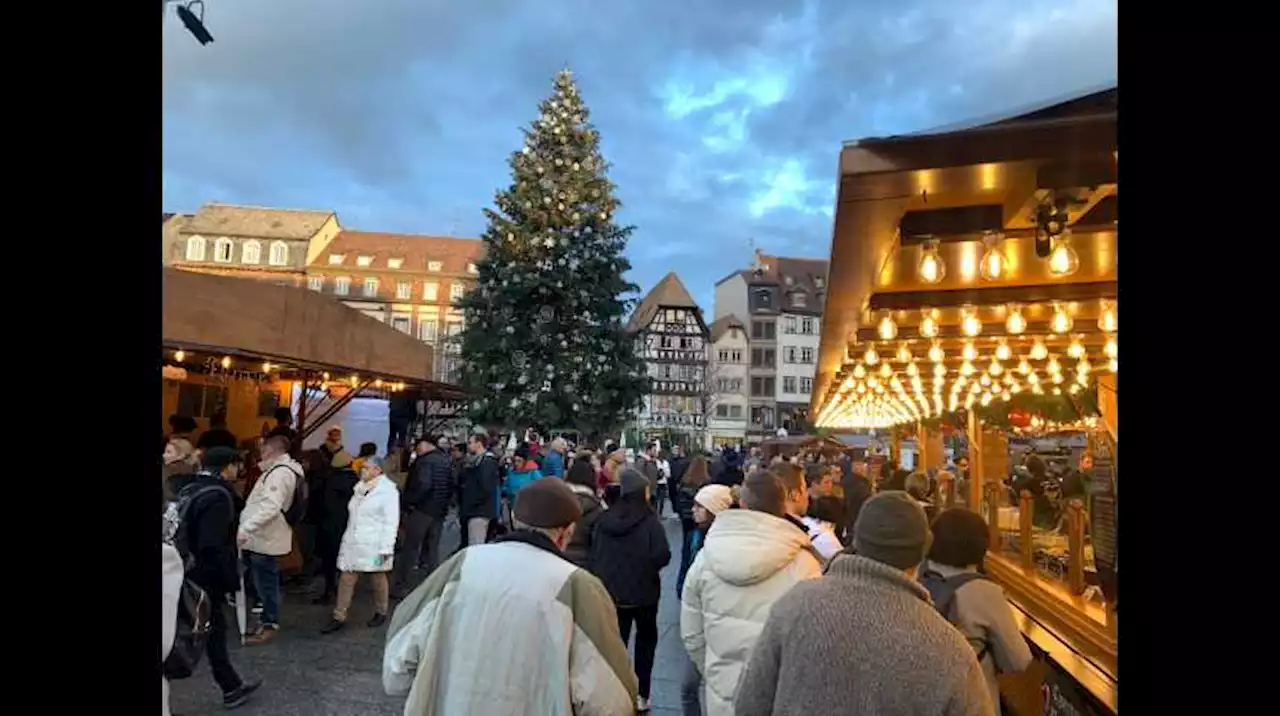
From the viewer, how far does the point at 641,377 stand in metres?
22.1

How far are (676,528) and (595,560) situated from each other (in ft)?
48.1

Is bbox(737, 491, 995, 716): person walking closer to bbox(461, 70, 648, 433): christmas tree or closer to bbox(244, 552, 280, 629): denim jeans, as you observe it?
bbox(244, 552, 280, 629): denim jeans

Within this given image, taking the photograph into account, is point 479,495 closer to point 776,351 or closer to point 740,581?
point 740,581

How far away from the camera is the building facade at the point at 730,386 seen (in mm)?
70312

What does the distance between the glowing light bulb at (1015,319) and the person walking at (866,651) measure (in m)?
4.43

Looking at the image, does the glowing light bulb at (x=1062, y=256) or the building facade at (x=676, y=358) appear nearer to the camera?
the glowing light bulb at (x=1062, y=256)

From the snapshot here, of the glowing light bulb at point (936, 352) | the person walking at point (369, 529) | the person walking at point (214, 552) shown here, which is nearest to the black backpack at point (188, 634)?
the person walking at point (214, 552)

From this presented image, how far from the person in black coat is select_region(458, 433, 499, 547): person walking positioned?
15.1 feet

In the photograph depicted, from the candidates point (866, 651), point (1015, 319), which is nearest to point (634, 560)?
point (1015, 319)

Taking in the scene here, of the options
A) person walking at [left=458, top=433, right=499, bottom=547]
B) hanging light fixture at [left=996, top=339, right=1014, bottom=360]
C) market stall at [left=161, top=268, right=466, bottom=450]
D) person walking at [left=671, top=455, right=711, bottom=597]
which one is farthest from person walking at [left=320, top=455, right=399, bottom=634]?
hanging light fixture at [left=996, top=339, right=1014, bottom=360]

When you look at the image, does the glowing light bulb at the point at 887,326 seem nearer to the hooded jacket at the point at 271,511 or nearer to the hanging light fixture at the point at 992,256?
the hanging light fixture at the point at 992,256

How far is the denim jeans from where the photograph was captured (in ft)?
25.9
